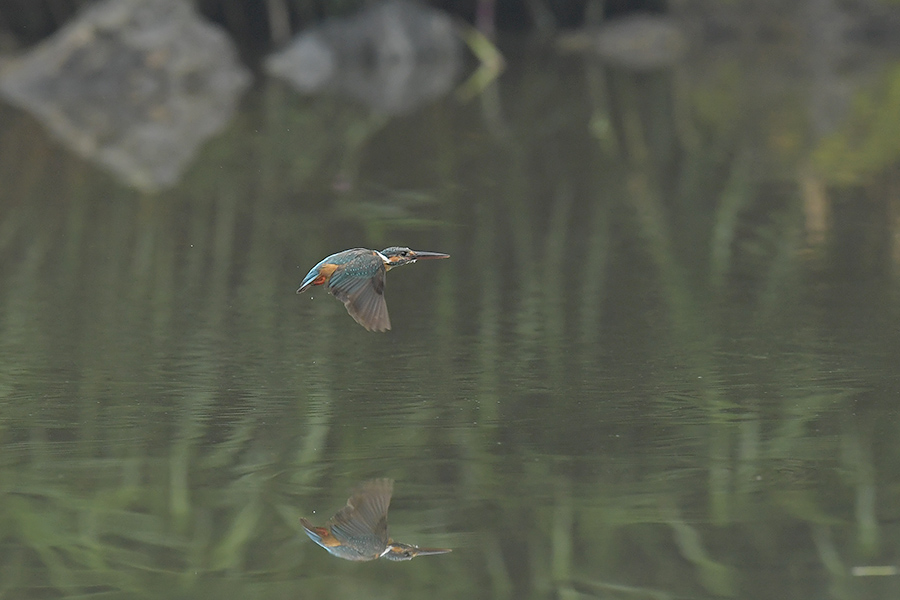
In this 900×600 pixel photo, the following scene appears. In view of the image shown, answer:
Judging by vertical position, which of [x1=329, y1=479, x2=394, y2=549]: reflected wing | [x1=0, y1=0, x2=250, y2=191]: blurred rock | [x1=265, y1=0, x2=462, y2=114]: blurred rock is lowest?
[x1=265, y1=0, x2=462, y2=114]: blurred rock

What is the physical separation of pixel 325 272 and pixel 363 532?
0.74 m

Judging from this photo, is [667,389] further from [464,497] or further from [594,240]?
[594,240]

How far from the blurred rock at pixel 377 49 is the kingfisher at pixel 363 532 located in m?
6.80

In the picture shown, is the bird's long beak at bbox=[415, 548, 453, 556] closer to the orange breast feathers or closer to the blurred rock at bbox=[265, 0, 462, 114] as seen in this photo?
the orange breast feathers

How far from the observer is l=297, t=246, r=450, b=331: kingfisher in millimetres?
2543

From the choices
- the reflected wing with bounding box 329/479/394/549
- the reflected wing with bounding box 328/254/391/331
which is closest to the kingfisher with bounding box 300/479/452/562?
the reflected wing with bounding box 329/479/394/549

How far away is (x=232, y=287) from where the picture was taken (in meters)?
3.53

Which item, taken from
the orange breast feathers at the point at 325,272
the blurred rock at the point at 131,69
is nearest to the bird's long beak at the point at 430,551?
the orange breast feathers at the point at 325,272

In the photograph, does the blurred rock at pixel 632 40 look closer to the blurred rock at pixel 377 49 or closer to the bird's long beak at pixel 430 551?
the blurred rock at pixel 377 49

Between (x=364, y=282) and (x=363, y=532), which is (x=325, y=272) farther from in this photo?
(x=363, y=532)

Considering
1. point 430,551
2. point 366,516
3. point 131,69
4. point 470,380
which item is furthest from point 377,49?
point 430,551

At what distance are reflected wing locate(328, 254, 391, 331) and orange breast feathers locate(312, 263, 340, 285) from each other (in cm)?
2

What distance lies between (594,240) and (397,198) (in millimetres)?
932

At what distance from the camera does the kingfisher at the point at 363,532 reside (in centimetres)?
190
